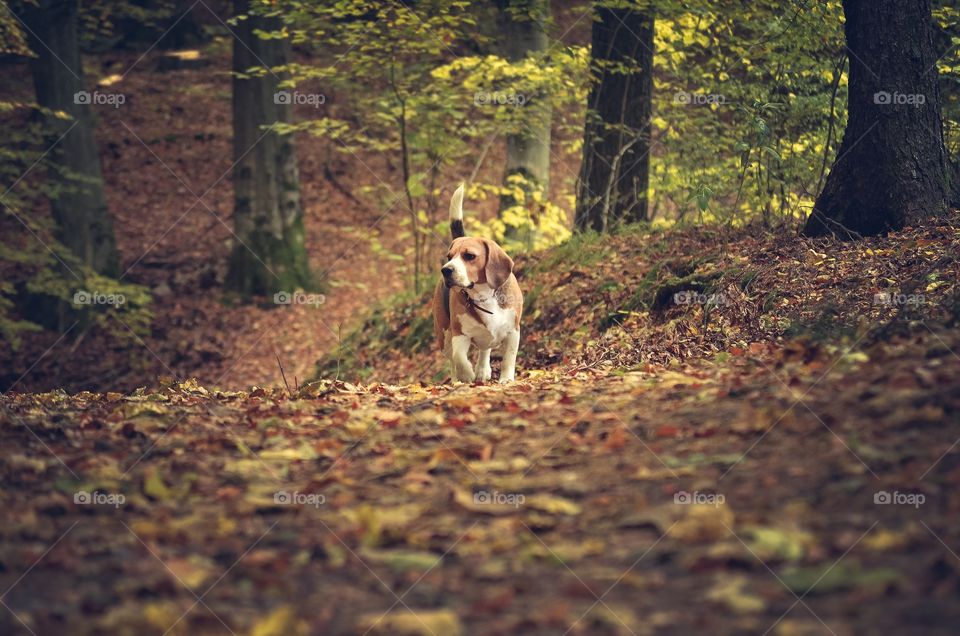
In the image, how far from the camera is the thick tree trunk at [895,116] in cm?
778

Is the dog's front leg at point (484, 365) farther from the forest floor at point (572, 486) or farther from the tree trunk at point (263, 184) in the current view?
the tree trunk at point (263, 184)

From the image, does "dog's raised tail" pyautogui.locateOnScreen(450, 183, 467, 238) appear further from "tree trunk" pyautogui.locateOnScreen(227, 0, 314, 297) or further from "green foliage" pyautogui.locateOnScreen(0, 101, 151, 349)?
"tree trunk" pyautogui.locateOnScreen(227, 0, 314, 297)

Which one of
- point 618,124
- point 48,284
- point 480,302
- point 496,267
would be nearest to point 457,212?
point 496,267

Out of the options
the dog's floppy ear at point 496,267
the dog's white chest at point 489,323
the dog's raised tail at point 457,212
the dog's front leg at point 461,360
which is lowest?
the dog's front leg at point 461,360

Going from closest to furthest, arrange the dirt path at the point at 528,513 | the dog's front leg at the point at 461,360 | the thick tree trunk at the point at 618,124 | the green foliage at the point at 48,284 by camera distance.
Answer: the dirt path at the point at 528,513 < the dog's front leg at the point at 461,360 < the thick tree trunk at the point at 618,124 < the green foliage at the point at 48,284

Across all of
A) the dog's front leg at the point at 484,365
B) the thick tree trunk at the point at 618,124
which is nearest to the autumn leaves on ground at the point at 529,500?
the dog's front leg at the point at 484,365

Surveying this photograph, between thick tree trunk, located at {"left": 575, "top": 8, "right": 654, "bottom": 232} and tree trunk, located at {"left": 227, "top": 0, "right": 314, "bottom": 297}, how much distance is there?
20.6 feet

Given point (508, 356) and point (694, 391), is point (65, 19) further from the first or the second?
point (694, 391)

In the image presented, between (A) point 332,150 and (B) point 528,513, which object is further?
(A) point 332,150

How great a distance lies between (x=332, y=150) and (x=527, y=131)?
10.5 metres

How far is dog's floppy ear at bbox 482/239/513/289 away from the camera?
24.0 ft

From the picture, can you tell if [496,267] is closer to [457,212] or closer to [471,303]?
[471,303]

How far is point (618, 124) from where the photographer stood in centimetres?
1129

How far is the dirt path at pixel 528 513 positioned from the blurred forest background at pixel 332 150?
4.85 meters
